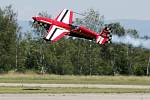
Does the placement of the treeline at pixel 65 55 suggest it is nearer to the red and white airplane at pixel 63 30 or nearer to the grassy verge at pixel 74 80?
the grassy verge at pixel 74 80

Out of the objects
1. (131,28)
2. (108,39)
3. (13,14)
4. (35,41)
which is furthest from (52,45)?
(108,39)

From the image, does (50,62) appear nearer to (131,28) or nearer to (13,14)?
(13,14)

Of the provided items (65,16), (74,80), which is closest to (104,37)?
(65,16)

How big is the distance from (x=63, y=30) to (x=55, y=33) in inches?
48.5

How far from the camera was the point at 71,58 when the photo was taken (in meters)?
101

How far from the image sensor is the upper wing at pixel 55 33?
171ft

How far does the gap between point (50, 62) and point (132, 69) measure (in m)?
15.4

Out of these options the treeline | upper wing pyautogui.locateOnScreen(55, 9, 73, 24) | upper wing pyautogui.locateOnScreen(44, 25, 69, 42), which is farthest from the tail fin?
the treeline

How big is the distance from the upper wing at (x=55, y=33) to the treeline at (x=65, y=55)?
125 feet

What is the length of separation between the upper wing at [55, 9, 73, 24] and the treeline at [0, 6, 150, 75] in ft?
111

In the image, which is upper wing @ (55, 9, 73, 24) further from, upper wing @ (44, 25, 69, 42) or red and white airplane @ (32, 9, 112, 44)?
upper wing @ (44, 25, 69, 42)

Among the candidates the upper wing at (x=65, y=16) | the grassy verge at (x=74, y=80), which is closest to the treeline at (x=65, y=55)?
the grassy verge at (x=74, y=80)

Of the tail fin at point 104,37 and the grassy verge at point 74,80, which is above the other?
the tail fin at point 104,37

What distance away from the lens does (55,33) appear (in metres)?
52.6
